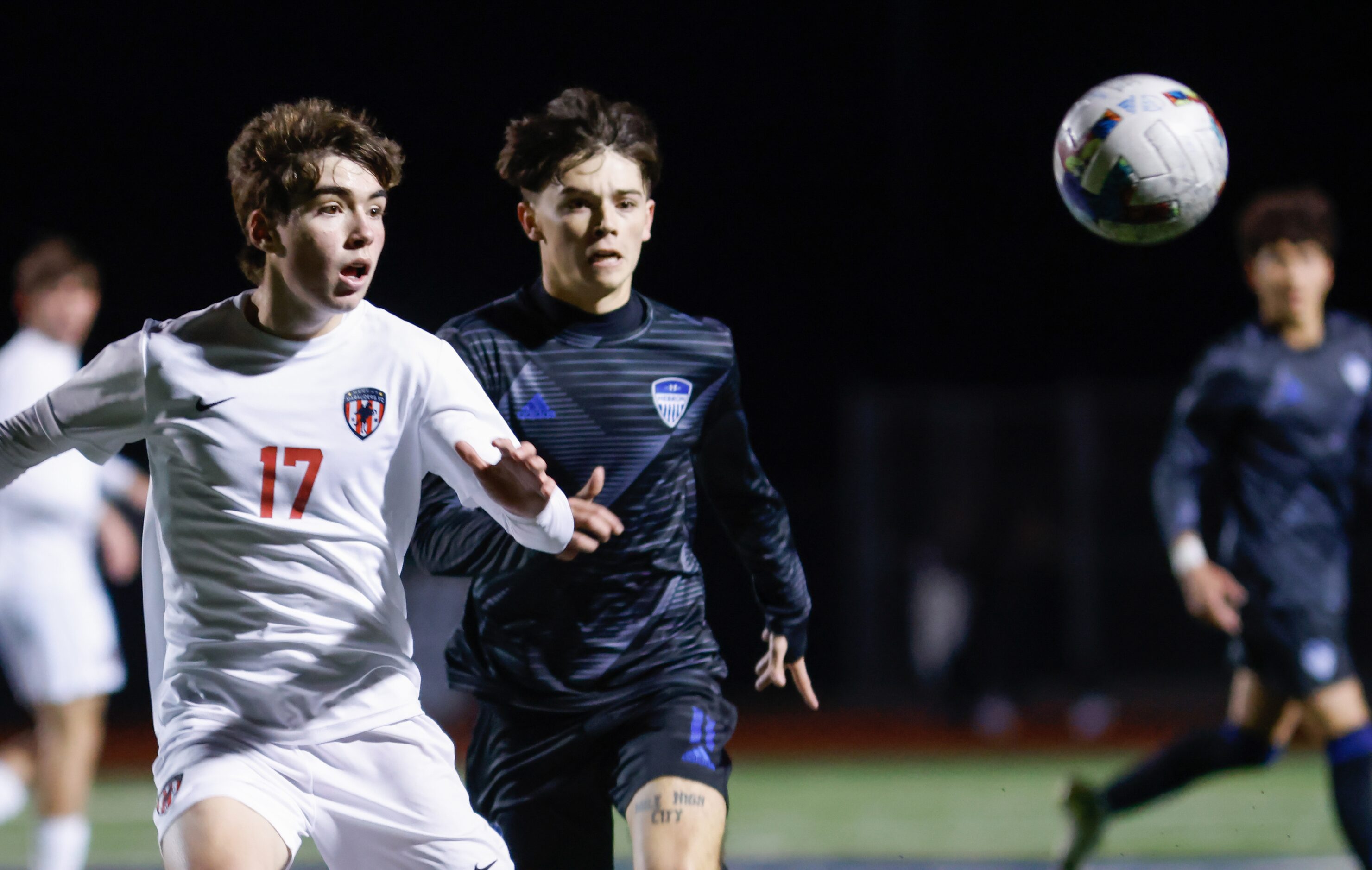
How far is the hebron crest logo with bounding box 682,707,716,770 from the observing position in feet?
11.5

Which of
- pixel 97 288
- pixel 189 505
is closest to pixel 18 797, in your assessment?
pixel 97 288

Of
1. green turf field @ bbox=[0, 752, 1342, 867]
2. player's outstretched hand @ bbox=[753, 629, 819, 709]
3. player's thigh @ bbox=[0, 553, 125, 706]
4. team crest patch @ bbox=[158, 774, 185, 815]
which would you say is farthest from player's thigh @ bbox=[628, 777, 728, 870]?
green turf field @ bbox=[0, 752, 1342, 867]

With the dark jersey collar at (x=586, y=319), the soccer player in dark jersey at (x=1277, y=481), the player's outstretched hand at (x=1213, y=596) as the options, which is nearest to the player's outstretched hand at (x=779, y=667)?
the dark jersey collar at (x=586, y=319)

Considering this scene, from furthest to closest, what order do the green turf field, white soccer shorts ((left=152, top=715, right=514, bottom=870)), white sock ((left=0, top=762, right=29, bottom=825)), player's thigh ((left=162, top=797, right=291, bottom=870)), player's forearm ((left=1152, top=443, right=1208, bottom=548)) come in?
1. the green turf field
2. white sock ((left=0, top=762, right=29, bottom=825))
3. player's forearm ((left=1152, top=443, right=1208, bottom=548))
4. white soccer shorts ((left=152, top=715, right=514, bottom=870))
5. player's thigh ((left=162, top=797, right=291, bottom=870))

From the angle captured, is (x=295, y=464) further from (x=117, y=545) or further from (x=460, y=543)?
(x=117, y=545)

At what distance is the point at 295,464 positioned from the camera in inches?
120

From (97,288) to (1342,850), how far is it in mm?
5758

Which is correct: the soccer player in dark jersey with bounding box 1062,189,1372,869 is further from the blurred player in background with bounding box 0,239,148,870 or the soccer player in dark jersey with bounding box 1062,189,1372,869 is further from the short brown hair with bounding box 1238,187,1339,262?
the blurred player in background with bounding box 0,239,148,870

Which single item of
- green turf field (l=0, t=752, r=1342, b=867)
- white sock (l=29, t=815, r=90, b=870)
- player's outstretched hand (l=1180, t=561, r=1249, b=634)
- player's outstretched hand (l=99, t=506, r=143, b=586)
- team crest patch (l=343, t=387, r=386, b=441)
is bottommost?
green turf field (l=0, t=752, r=1342, b=867)

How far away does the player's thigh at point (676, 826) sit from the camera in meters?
3.32

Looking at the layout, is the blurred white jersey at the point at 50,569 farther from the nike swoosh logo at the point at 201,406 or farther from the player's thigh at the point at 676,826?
the player's thigh at the point at 676,826

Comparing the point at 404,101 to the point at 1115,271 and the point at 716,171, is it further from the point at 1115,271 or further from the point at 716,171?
the point at 1115,271

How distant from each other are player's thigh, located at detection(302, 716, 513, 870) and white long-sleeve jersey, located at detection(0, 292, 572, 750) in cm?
4

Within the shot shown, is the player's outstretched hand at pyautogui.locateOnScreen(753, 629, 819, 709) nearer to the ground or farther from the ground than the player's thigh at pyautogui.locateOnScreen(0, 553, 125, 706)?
farther from the ground
